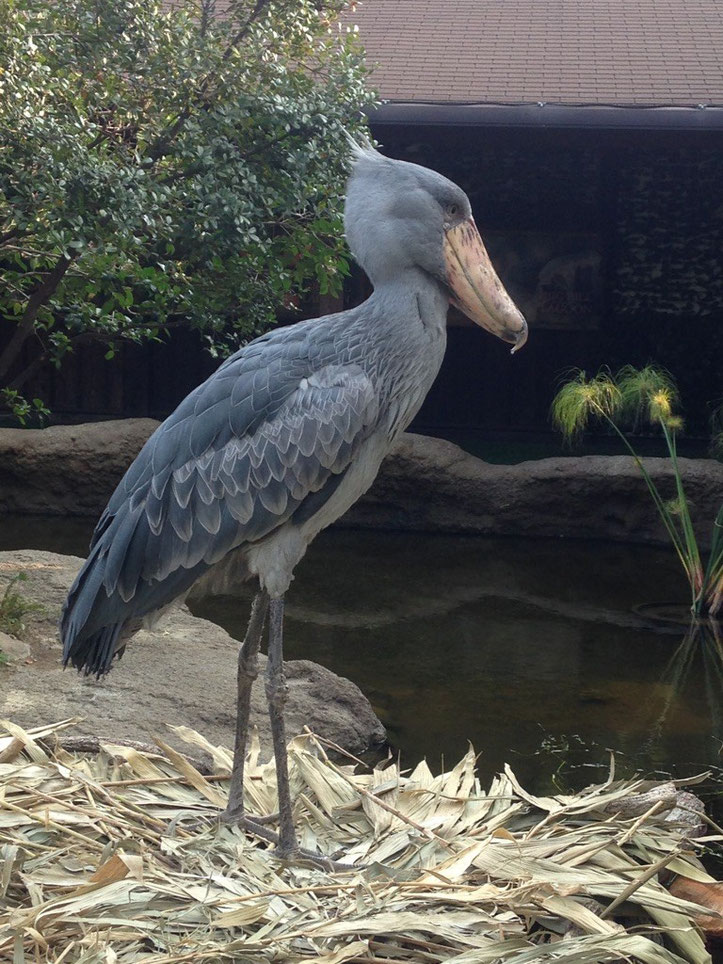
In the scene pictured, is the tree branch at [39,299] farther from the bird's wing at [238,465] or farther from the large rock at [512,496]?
the large rock at [512,496]

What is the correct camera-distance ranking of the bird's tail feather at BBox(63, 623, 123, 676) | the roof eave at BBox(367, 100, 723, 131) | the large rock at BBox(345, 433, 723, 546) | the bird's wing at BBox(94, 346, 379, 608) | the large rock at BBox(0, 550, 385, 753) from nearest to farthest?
1. the bird's wing at BBox(94, 346, 379, 608)
2. the bird's tail feather at BBox(63, 623, 123, 676)
3. the large rock at BBox(0, 550, 385, 753)
4. the large rock at BBox(345, 433, 723, 546)
5. the roof eave at BBox(367, 100, 723, 131)

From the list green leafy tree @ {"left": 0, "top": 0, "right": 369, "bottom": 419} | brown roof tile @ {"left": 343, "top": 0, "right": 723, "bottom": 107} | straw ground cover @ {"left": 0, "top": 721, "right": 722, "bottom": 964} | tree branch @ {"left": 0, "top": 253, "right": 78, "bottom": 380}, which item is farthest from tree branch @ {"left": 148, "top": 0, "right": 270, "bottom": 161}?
brown roof tile @ {"left": 343, "top": 0, "right": 723, "bottom": 107}

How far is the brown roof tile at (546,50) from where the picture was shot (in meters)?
7.91

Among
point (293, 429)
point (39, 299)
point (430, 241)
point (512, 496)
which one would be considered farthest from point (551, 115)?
point (293, 429)

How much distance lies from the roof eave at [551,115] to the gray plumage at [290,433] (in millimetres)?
5049

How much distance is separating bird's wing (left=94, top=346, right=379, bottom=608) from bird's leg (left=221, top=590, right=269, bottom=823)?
0.22m

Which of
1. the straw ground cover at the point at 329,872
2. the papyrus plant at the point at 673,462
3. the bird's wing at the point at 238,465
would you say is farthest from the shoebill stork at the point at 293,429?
the papyrus plant at the point at 673,462

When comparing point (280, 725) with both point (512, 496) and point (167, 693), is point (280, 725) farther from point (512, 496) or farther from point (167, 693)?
point (512, 496)

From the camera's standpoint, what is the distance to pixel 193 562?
282cm

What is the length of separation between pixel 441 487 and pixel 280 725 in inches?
176

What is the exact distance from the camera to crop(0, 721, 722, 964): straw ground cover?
2363 millimetres

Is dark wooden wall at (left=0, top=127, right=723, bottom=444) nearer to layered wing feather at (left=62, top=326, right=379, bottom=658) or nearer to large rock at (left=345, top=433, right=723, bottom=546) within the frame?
large rock at (left=345, top=433, right=723, bottom=546)

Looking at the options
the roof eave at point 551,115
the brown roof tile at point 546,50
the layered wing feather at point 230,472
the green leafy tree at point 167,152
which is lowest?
the layered wing feather at point 230,472

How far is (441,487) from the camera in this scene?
23.6ft
